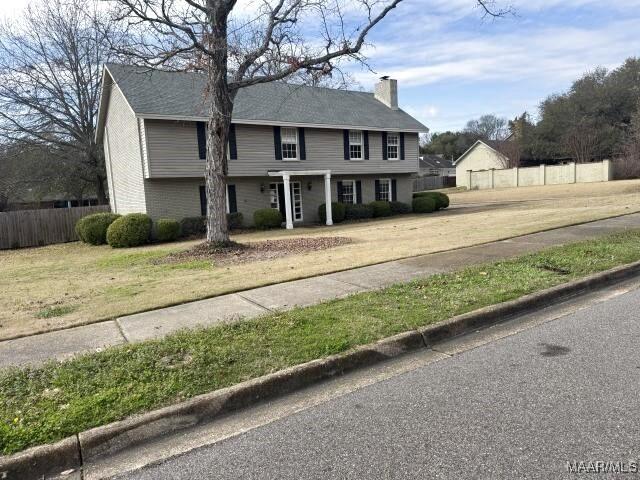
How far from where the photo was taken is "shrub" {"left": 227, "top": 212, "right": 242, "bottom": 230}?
66.4 ft

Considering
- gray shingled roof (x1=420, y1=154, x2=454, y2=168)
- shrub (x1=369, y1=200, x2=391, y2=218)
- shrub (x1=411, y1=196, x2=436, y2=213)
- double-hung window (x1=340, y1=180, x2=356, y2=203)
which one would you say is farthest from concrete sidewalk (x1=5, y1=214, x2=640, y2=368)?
gray shingled roof (x1=420, y1=154, x2=454, y2=168)

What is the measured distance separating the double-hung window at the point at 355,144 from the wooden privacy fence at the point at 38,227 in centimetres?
1351

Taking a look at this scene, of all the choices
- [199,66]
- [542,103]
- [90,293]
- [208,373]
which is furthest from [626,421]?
[542,103]

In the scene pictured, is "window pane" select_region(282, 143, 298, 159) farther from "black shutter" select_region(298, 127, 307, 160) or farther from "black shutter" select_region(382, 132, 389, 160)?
"black shutter" select_region(382, 132, 389, 160)

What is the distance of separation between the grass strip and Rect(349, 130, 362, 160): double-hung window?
1840 cm

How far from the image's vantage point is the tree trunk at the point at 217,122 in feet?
37.0

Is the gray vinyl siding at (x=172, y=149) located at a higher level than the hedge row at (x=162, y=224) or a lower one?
higher

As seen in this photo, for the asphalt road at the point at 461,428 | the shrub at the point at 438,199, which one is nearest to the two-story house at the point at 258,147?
the shrub at the point at 438,199

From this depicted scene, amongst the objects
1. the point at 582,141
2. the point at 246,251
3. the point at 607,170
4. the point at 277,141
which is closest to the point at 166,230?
the point at 246,251

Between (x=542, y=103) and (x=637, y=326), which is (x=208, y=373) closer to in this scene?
(x=637, y=326)

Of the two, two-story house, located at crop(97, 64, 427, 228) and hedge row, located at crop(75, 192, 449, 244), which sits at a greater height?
two-story house, located at crop(97, 64, 427, 228)

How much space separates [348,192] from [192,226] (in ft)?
31.0

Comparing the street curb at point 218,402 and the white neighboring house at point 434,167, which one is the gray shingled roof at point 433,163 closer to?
the white neighboring house at point 434,167

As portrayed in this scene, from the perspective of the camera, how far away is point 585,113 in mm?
55812
